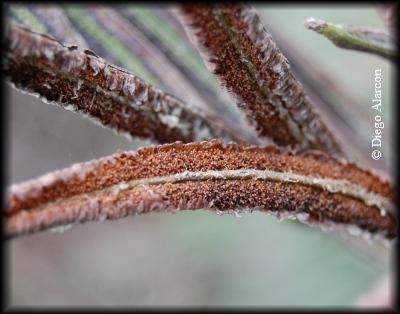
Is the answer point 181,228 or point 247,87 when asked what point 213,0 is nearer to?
point 247,87

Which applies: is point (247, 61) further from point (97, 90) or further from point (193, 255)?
point (193, 255)

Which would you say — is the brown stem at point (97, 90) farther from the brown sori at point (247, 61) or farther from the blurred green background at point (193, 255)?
the blurred green background at point (193, 255)

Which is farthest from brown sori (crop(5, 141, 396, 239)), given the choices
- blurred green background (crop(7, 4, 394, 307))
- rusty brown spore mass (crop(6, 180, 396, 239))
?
blurred green background (crop(7, 4, 394, 307))

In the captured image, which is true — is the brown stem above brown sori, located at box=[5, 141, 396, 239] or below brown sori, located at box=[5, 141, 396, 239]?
above

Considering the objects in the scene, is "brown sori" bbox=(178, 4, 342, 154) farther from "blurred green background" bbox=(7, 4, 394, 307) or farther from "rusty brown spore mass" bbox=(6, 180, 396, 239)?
"blurred green background" bbox=(7, 4, 394, 307)

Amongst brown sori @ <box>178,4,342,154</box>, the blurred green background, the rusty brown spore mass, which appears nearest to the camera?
the rusty brown spore mass

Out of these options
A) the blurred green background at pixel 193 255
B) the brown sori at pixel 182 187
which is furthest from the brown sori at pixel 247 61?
the blurred green background at pixel 193 255

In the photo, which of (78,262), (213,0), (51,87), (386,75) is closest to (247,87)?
(213,0)

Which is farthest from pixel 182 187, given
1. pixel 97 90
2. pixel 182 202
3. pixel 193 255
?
pixel 193 255
